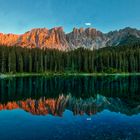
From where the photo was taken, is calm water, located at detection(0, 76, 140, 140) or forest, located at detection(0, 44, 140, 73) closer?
calm water, located at detection(0, 76, 140, 140)

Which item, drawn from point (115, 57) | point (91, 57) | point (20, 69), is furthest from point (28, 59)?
point (115, 57)

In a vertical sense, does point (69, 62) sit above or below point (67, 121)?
above

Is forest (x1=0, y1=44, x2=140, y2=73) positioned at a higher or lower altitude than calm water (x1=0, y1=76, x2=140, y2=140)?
higher

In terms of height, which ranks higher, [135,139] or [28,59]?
[28,59]

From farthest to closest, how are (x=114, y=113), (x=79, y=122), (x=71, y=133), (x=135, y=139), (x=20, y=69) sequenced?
(x=20, y=69), (x=114, y=113), (x=79, y=122), (x=71, y=133), (x=135, y=139)

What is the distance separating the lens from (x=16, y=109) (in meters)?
46.1

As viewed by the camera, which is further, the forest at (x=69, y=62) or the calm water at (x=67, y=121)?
the forest at (x=69, y=62)

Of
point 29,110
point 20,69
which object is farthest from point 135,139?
point 20,69

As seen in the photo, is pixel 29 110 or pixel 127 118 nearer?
pixel 127 118

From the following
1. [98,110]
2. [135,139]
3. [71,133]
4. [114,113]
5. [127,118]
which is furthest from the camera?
[98,110]

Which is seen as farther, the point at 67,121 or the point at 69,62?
the point at 69,62

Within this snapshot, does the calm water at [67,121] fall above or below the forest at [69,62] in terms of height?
below

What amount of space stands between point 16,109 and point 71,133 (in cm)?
1933

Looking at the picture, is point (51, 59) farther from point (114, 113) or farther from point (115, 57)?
point (114, 113)
